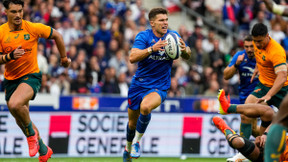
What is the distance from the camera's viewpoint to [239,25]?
22.4 m

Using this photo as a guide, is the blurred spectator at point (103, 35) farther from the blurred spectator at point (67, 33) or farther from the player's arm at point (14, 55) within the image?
the player's arm at point (14, 55)

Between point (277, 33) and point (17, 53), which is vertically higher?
point (277, 33)

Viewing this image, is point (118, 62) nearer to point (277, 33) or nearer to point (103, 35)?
point (103, 35)

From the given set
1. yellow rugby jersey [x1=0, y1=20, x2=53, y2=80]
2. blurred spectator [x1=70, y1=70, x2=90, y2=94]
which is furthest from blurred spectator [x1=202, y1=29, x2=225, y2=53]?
yellow rugby jersey [x1=0, y1=20, x2=53, y2=80]

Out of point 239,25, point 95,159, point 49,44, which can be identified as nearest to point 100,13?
point 49,44

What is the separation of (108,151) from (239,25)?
10044 mm

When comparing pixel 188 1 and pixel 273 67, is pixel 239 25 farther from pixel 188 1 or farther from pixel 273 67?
pixel 273 67

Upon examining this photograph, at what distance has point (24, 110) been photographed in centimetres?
1006

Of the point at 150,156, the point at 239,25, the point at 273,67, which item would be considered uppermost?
the point at 239,25

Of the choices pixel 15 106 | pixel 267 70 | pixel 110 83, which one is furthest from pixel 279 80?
pixel 110 83

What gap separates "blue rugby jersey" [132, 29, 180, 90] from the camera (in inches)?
411

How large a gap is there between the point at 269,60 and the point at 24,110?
4614 millimetres

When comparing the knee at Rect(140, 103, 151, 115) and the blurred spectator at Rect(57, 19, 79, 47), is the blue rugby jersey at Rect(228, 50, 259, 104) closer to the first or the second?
the knee at Rect(140, 103, 151, 115)

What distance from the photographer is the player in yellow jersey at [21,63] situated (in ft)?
32.9
